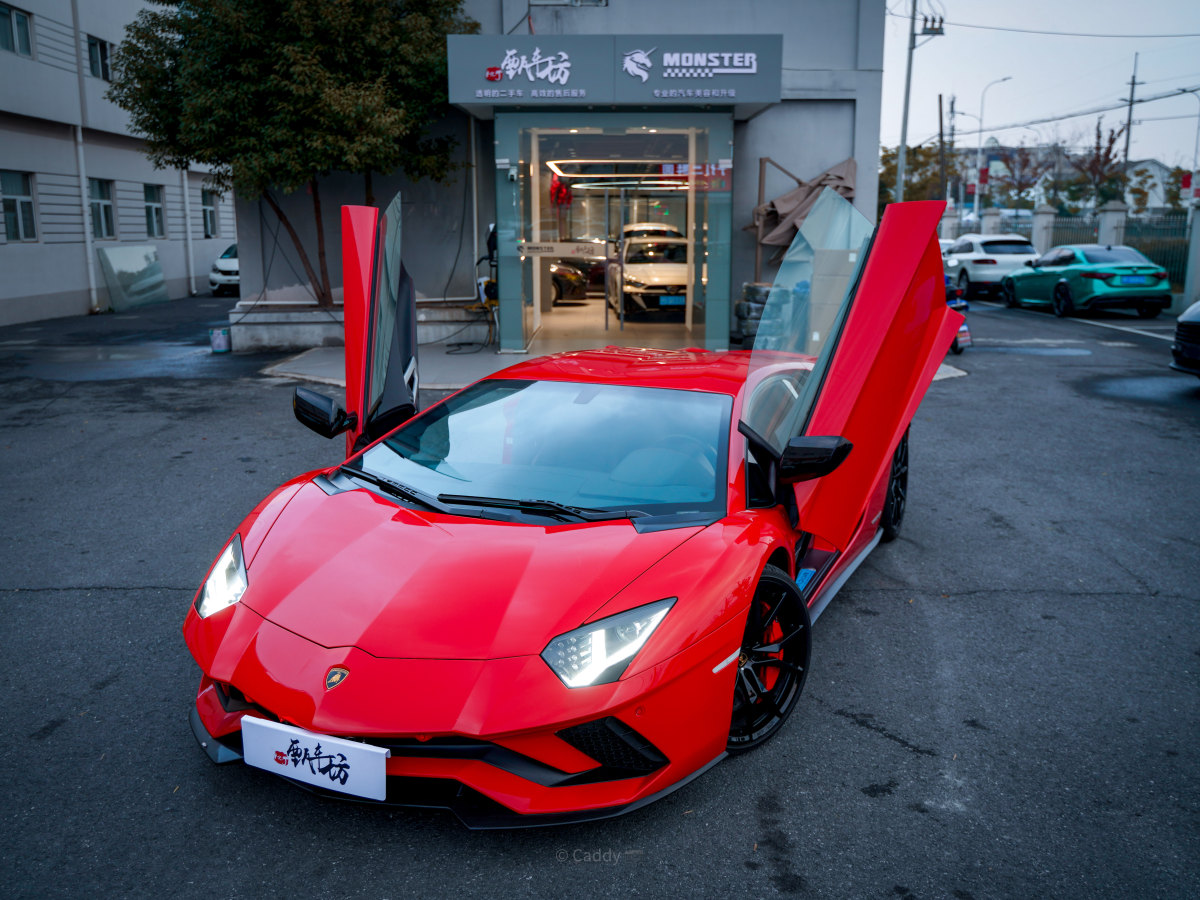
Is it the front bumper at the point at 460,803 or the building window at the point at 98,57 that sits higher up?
the building window at the point at 98,57

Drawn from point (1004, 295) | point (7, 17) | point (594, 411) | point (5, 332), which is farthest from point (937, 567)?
point (7, 17)

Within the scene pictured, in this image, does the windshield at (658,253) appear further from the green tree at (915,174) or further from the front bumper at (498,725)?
the green tree at (915,174)

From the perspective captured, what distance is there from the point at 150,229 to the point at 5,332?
950cm

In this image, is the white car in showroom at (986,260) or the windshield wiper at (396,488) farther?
the white car in showroom at (986,260)

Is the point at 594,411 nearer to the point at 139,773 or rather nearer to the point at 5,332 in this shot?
the point at 139,773

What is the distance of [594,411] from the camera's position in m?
4.03

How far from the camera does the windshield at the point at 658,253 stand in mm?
14453

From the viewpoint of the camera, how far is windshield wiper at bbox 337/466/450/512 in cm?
354

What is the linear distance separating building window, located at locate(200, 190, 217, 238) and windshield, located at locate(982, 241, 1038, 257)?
892 inches

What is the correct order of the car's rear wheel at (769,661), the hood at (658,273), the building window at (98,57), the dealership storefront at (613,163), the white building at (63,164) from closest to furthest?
the car's rear wheel at (769,661), the dealership storefront at (613,163), the hood at (658,273), the white building at (63,164), the building window at (98,57)

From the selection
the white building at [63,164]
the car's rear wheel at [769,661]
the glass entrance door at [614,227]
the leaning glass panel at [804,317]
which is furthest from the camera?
the white building at [63,164]

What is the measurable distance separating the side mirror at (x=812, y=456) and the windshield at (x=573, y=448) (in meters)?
0.26

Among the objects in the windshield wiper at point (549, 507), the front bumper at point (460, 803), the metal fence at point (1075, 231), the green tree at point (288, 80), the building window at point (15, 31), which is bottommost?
the front bumper at point (460, 803)

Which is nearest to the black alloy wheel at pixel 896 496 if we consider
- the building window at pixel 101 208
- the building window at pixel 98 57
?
the building window at pixel 101 208
